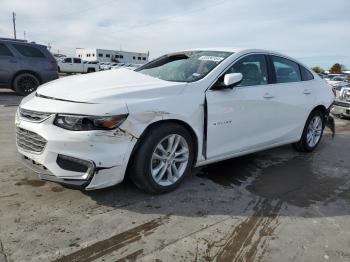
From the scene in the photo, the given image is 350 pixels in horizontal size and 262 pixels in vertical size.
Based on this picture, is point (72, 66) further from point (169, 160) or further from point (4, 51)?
point (169, 160)

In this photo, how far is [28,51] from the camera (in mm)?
12094

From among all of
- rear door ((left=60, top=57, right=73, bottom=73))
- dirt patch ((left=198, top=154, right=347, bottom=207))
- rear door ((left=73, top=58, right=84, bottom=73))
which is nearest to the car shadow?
dirt patch ((left=198, top=154, right=347, bottom=207))

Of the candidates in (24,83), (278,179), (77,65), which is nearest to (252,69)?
(278,179)

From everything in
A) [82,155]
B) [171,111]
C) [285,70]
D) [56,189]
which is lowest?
[56,189]

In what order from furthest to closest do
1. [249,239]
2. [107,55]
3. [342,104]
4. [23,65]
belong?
[107,55]
[23,65]
[342,104]
[249,239]

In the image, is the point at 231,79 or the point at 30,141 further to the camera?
the point at 231,79

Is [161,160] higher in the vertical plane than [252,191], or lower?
higher

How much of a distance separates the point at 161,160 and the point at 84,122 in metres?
0.93

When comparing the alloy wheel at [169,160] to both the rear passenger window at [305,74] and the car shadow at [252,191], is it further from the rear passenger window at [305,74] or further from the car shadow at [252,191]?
the rear passenger window at [305,74]

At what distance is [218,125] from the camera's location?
4.18 m

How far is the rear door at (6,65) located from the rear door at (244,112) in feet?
30.1

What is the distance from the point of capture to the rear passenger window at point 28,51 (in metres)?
11.9

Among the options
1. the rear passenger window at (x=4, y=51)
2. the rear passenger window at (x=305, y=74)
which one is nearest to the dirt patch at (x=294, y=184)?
the rear passenger window at (x=305, y=74)

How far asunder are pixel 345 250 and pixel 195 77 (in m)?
2.26
